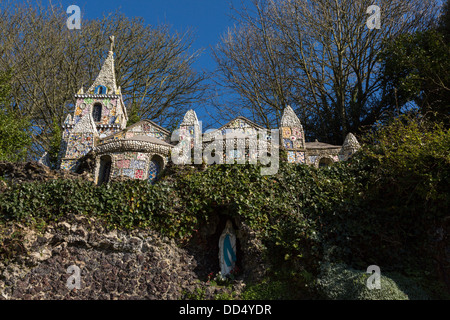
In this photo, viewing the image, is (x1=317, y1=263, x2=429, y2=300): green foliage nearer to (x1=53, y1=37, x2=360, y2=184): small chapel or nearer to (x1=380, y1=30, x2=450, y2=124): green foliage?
(x1=53, y1=37, x2=360, y2=184): small chapel

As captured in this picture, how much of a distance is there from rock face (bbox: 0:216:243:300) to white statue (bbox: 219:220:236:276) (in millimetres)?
601

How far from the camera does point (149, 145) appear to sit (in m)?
13.7

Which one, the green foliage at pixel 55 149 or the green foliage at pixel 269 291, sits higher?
the green foliage at pixel 55 149

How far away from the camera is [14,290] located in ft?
26.2

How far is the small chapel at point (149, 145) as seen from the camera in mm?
13586

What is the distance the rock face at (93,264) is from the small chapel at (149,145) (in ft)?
13.3

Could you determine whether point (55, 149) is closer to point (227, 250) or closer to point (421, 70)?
point (227, 250)

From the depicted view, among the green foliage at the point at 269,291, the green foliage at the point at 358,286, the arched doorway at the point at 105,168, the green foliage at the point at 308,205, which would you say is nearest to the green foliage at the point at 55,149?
the arched doorway at the point at 105,168

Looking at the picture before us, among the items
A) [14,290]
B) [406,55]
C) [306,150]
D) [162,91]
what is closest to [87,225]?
[14,290]

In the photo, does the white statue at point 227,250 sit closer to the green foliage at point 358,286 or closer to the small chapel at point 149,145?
the green foliage at point 358,286

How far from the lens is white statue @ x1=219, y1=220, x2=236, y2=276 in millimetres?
9523
